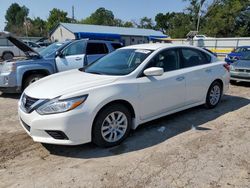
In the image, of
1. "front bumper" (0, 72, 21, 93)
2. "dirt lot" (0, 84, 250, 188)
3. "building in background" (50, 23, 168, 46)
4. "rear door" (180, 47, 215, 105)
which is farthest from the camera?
"building in background" (50, 23, 168, 46)

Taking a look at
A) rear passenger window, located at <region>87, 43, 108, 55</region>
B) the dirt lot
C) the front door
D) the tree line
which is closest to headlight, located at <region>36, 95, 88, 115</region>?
the dirt lot

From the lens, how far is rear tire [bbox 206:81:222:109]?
18.8ft

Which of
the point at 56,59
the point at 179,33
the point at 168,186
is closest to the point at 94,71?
the point at 168,186

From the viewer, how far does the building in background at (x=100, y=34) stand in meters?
35.3

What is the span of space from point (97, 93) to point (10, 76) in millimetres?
4300

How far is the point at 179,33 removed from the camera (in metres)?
54.9

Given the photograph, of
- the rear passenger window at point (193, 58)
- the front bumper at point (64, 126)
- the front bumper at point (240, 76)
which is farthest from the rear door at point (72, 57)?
the front bumper at point (240, 76)

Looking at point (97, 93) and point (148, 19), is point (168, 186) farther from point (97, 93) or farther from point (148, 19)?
point (148, 19)

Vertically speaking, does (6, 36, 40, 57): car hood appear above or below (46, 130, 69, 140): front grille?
above

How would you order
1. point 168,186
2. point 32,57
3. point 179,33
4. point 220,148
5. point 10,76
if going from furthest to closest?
point 179,33 → point 32,57 → point 10,76 → point 220,148 → point 168,186

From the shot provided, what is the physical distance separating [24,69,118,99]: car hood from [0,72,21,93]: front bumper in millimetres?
3099

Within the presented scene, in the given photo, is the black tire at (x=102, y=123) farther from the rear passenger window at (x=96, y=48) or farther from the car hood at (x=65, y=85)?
the rear passenger window at (x=96, y=48)

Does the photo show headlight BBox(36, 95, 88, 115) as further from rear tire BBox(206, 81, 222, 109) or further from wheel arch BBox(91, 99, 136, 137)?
rear tire BBox(206, 81, 222, 109)

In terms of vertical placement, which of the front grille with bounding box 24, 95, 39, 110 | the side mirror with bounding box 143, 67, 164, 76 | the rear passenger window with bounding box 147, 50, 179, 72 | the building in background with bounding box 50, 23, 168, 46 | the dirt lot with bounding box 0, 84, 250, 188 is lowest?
the dirt lot with bounding box 0, 84, 250, 188
